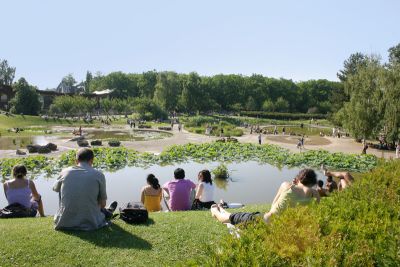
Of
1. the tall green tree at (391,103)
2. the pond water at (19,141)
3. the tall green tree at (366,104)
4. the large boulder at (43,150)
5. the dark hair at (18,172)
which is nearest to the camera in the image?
the dark hair at (18,172)

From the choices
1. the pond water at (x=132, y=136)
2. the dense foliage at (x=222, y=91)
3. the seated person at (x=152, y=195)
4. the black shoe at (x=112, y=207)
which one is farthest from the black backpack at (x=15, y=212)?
the dense foliage at (x=222, y=91)

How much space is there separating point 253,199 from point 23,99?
6353cm

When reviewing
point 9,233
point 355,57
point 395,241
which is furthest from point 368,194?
point 355,57

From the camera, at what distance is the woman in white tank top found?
403 inches

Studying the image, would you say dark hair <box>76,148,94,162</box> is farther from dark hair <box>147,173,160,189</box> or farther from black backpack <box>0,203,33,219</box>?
dark hair <box>147,173,160,189</box>

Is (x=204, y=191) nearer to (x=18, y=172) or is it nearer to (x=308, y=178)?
(x=308, y=178)

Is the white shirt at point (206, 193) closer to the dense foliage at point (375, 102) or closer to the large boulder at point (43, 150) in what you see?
the large boulder at point (43, 150)

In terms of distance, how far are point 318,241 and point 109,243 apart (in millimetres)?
4266

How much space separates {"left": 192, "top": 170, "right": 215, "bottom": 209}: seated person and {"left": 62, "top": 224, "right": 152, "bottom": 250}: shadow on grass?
11.5ft

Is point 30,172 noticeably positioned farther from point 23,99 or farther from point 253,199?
point 23,99

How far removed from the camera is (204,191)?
10328 millimetres

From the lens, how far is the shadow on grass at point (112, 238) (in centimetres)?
651

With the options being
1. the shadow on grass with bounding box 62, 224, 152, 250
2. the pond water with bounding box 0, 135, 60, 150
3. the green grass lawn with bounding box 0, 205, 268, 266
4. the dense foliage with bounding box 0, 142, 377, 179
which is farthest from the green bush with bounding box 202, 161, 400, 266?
the pond water with bounding box 0, 135, 60, 150

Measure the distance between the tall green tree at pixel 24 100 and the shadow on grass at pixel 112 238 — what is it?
69.0m
